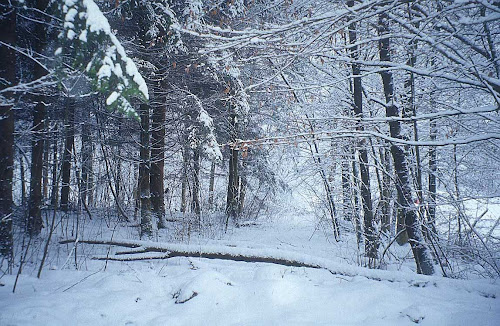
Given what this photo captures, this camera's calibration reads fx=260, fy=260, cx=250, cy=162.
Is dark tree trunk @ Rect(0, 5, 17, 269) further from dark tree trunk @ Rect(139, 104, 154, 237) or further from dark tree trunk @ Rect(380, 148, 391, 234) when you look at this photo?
dark tree trunk @ Rect(380, 148, 391, 234)

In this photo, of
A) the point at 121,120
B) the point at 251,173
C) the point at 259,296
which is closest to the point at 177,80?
the point at 121,120

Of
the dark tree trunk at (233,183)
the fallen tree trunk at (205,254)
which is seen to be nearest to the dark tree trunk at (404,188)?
the fallen tree trunk at (205,254)

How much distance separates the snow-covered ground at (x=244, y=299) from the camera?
2.66 m

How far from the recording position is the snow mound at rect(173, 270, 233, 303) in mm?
3160

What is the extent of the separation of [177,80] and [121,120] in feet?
7.72

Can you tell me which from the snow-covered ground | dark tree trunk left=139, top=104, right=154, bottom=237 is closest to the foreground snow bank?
the snow-covered ground

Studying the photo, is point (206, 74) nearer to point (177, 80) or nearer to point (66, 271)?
point (177, 80)

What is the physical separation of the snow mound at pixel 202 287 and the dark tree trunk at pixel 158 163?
5724 mm

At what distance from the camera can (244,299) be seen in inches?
125

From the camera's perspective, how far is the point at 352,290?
3.29 meters

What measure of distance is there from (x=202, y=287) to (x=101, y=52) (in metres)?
3.35

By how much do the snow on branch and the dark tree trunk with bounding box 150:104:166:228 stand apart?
15.7 ft

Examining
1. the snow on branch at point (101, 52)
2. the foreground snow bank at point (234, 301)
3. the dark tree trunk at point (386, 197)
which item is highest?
the snow on branch at point (101, 52)

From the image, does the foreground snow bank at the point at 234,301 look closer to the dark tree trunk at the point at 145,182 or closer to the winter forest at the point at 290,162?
the winter forest at the point at 290,162
